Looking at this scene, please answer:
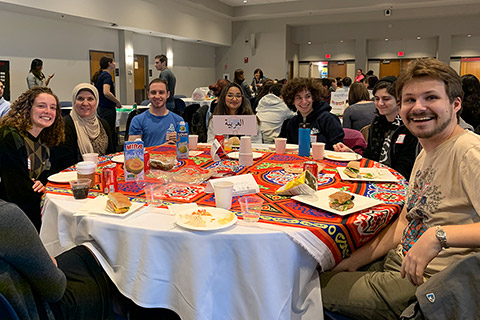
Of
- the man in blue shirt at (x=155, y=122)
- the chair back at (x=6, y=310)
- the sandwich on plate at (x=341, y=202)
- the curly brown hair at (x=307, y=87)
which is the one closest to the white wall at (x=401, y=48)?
the curly brown hair at (x=307, y=87)

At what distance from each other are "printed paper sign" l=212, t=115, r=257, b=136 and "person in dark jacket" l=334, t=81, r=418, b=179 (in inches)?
27.0

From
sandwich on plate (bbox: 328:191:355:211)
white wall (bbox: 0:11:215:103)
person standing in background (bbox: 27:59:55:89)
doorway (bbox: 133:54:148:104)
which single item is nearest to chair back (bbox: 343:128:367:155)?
sandwich on plate (bbox: 328:191:355:211)

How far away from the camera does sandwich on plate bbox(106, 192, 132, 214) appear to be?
1597mm

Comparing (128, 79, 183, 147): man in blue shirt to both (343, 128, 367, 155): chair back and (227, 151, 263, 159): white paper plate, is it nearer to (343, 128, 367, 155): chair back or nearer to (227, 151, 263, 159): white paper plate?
(227, 151, 263, 159): white paper plate

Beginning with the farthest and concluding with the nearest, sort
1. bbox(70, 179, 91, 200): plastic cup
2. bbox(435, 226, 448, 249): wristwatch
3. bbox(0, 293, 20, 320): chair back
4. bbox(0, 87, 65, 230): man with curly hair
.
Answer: bbox(0, 87, 65, 230): man with curly hair < bbox(70, 179, 91, 200): plastic cup < bbox(435, 226, 448, 249): wristwatch < bbox(0, 293, 20, 320): chair back

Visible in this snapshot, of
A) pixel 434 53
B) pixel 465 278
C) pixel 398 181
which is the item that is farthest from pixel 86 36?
pixel 434 53

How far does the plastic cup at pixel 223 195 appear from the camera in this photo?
1.66m

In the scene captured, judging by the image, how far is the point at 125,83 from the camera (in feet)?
35.8

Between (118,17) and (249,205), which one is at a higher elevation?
(118,17)

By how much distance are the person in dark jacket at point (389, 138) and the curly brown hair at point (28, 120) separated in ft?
6.79

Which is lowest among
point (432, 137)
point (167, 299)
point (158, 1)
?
point (167, 299)

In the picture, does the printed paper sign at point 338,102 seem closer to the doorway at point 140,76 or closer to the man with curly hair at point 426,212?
the man with curly hair at point 426,212

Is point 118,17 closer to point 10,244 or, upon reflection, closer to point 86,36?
point 86,36

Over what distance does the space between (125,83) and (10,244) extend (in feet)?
34.2
